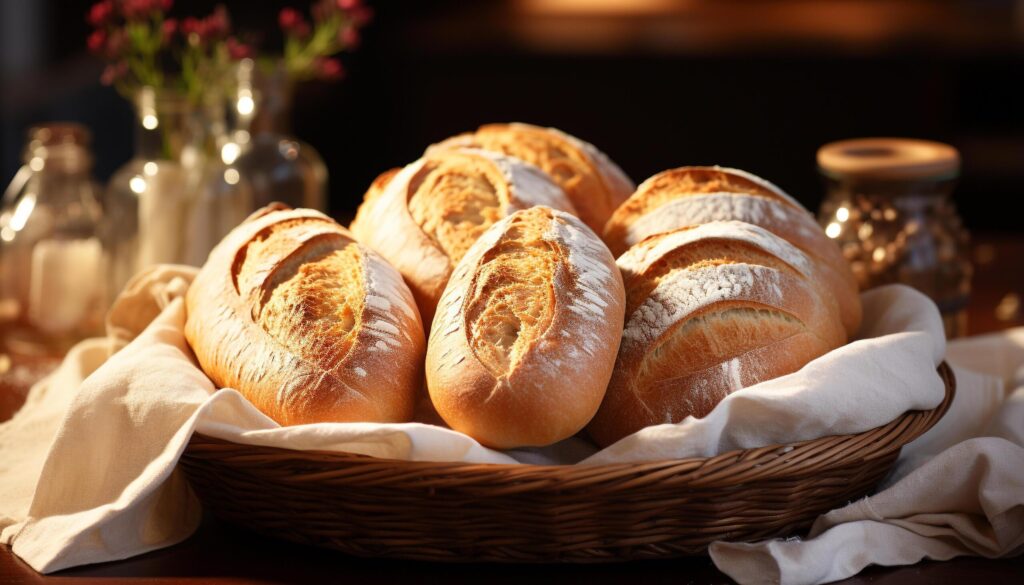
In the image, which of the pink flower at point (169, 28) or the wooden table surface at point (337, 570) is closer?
the wooden table surface at point (337, 570)

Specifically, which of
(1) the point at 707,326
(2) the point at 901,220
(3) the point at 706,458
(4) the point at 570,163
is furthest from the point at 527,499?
(2) the point at 901,220

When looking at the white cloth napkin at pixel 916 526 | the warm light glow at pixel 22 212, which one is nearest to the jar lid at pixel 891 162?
the white cloth napkin at pixel 916 526

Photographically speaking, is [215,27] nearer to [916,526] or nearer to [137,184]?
[137,184]

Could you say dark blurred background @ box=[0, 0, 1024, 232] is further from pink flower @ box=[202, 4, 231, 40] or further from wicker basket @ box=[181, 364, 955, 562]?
wicker basket @ box=[181, 364, 955, 562]

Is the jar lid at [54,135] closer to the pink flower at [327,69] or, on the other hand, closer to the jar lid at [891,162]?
the pink flower at [327,69]

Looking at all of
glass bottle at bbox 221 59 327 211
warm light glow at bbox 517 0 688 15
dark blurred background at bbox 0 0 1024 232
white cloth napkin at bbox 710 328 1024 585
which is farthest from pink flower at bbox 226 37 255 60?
warm light glow at bbox 517 0 688 15
